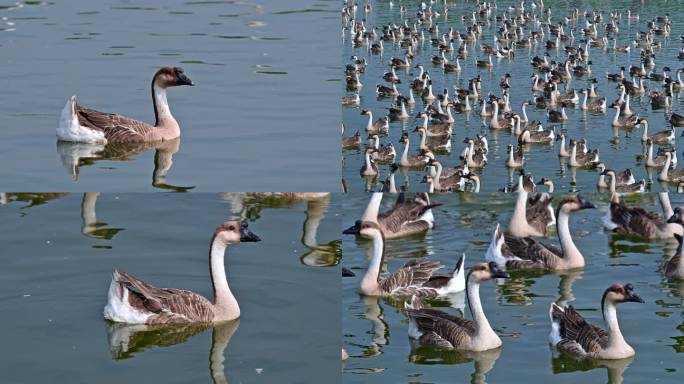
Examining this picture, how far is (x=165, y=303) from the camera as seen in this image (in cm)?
1305

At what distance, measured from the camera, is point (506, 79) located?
42219 millimetres

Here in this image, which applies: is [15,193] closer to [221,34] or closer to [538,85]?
[221,34]

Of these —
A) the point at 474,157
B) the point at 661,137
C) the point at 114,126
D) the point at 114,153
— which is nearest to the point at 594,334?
the point at 114,153

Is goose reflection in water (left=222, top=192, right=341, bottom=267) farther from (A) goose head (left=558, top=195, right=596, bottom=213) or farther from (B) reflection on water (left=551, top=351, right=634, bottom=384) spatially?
(B) reflection on water (left=551, top=351, right=634, bottom=384)

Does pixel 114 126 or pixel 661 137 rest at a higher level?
pixel 114 126

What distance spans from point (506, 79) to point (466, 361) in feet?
97.5

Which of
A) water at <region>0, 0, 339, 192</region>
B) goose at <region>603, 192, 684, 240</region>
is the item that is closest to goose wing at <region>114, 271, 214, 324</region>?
water at <region>0, 0, 339, 192</region>

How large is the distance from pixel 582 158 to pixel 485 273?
15217 millimetres

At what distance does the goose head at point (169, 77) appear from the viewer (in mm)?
19688

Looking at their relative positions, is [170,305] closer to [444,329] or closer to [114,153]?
Answer: [444,329]

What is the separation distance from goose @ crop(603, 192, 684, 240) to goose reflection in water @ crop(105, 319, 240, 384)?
7.64m

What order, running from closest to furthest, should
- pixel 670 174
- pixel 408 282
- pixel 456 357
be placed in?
pixel 456 357
pixel 408 282
pixel 670 174

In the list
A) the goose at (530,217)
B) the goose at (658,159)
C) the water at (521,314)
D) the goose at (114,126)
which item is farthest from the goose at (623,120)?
the goose at (114,126)

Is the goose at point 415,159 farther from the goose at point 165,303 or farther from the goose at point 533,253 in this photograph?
the goose at point 165,303
